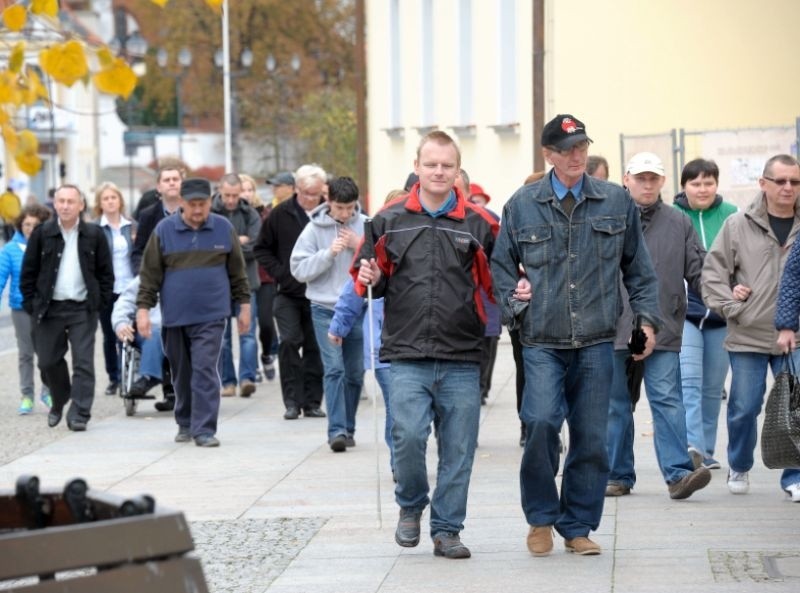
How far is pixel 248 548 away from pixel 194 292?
14.1ft

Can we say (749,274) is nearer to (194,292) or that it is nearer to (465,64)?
(194,292)

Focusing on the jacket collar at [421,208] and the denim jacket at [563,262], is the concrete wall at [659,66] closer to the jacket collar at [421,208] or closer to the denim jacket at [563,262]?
the jacket collar at [421,208]

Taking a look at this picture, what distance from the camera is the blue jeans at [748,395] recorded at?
31.2 feet

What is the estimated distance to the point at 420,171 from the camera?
26.9ft

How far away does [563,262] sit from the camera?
7.84 m

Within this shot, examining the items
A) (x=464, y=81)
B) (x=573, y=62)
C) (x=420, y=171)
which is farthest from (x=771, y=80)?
(x=420, y=171)

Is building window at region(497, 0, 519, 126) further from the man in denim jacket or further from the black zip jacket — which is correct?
the man in denim jacket

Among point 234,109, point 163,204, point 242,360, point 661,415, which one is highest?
point 234,109

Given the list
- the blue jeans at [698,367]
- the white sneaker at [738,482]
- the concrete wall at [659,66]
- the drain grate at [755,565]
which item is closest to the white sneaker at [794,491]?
the white sneaker at [738,482]

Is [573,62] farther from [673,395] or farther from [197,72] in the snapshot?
[197,72]

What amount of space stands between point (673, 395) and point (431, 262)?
2.13 meters

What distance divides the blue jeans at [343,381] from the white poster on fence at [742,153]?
6586 millimetres

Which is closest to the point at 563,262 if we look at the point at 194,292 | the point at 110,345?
the point at 194,292

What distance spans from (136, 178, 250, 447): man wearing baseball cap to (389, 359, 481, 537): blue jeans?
4708mm
